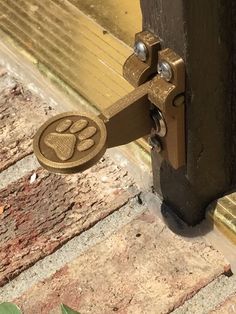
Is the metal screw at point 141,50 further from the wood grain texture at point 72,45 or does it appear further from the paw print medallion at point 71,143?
the wood grain texture at point 72,45

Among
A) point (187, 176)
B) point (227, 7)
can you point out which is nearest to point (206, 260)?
point (187, 176)

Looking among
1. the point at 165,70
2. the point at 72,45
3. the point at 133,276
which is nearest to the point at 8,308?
the point at 133,276

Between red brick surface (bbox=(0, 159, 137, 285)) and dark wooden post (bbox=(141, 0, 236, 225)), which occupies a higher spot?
dark wooden post (bbox=(141, 0, 236, 225))

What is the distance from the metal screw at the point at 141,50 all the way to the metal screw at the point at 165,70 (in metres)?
0.03

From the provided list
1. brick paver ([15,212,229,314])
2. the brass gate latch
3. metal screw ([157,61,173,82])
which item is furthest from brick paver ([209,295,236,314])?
metal screw ([157,61,173,82])

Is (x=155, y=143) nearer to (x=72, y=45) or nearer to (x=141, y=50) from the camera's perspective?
(x=141, y=50)

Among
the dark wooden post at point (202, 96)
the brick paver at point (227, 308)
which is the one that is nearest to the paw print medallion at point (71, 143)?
the dark wooden post at point (202, 96)

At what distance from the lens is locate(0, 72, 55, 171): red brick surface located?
1235 millimetres

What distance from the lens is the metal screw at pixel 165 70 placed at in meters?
0.93

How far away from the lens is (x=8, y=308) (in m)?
1.01

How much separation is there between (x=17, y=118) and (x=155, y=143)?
31 centimetres

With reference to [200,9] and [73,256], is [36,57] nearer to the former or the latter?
[73,256]

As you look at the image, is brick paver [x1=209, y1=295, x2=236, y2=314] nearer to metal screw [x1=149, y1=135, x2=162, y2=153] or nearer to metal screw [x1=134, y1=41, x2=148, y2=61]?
metal screw [x1=149, y1=135, x2=162, y2=153]

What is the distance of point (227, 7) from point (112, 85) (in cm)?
34
